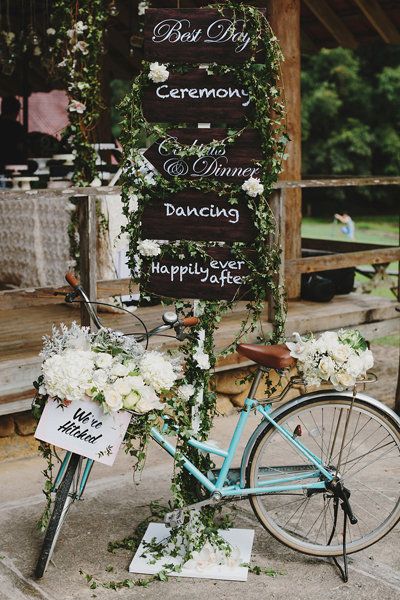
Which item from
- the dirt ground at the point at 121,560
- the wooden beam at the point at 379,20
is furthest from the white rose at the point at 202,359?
the wooden beam at the point at 379,20

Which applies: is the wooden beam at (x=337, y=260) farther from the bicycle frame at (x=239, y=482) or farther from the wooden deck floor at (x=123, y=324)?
the bicycle frame at (x=239, y=482)

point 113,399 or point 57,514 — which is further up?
point 113,399

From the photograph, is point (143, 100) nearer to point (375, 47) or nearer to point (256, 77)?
point (256, 77)

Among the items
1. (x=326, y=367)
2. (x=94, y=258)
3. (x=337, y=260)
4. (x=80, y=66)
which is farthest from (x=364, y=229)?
(x=326, y=367)

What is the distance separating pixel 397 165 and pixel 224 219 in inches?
952

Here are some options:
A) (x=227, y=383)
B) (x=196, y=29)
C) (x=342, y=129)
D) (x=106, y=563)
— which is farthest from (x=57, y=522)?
(x=342, y=129)

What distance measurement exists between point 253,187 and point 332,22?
5.70 m

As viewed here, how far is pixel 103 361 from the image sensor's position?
3828mm

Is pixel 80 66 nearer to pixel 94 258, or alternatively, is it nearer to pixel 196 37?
pixel 94 258

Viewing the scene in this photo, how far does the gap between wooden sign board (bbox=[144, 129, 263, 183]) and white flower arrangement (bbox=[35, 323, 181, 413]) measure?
87cm

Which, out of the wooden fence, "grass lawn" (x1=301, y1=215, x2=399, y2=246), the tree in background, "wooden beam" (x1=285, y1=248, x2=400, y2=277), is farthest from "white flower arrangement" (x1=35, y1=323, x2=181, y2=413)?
the tree in background

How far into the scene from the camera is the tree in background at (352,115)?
87.4 ft

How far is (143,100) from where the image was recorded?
414cm

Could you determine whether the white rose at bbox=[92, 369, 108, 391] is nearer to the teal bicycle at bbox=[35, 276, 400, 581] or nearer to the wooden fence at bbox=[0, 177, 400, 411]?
the teal bicycle at bbox=[35, 276, 400, 581]
